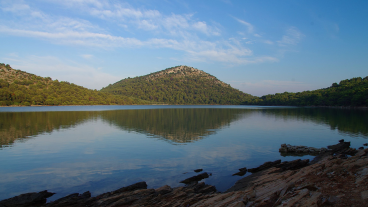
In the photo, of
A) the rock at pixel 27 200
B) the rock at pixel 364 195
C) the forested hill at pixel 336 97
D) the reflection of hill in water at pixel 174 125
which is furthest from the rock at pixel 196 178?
the forested hill at pixel 336 97

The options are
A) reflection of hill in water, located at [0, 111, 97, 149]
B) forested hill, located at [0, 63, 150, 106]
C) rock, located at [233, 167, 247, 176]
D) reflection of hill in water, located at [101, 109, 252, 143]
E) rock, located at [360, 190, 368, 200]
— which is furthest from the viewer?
forested hill, located at [0, 63, 150, 106]

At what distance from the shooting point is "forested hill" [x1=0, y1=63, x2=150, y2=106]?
12888cm

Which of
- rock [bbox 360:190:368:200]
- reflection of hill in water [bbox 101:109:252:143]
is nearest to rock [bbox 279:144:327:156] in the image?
reflection of hill in water [bbox 101:109:252:143]

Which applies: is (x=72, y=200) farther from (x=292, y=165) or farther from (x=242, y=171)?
(x=292, y=165)

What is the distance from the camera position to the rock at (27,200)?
987 centimetres

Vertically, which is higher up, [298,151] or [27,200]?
[298,151]

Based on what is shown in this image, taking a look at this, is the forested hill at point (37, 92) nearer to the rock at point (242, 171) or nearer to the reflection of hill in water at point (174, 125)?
the reflection of hill in water at point (174, 125)

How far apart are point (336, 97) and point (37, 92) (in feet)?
623

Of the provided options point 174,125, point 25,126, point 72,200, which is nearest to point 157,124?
point 174,125

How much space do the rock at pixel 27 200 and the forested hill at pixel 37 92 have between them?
147642 millimetres

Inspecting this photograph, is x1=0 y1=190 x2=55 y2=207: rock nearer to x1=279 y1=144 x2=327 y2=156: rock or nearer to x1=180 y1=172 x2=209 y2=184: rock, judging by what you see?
x1=180 y1=172 x2=209 y2=184: rock

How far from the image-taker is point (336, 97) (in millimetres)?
124938

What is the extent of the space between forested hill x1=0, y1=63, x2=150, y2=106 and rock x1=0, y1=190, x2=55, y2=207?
148m

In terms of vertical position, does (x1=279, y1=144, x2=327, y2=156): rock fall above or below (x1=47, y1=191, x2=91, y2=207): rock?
above
